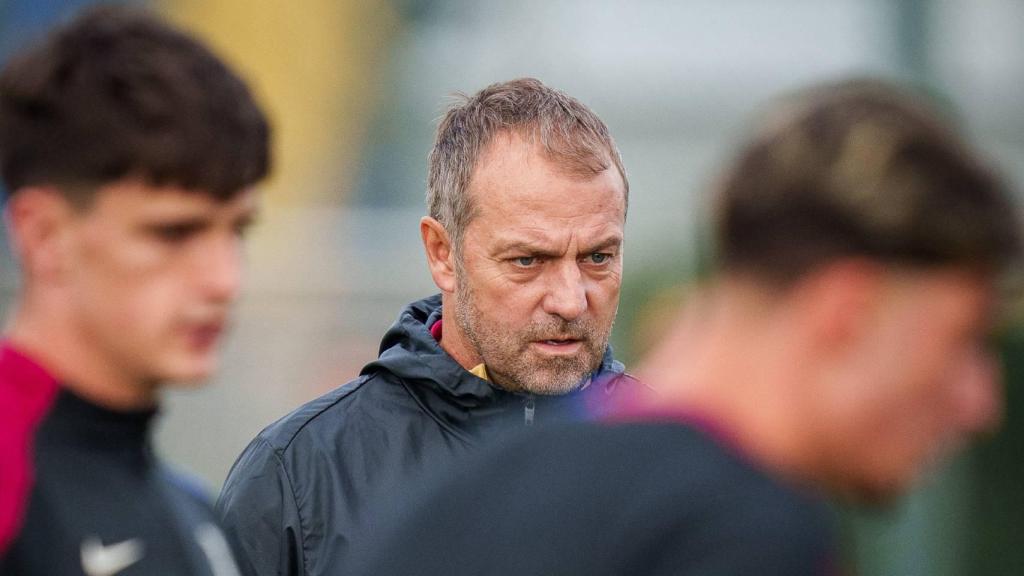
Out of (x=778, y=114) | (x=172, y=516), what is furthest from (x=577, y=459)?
(x=172, y=516)

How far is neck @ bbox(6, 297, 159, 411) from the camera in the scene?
2166 mm

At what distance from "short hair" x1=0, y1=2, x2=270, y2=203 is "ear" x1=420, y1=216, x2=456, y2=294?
1702mm

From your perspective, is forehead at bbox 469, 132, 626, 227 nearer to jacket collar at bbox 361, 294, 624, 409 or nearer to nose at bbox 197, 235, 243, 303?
jacket collar at bbox 361, 294, 624, 409

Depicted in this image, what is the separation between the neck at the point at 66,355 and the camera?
2166mm

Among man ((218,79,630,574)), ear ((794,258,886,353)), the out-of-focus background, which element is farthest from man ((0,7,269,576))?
the out-of-focus background

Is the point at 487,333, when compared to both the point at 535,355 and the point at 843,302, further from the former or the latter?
the point at 843,302

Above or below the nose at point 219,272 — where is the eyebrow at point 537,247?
below

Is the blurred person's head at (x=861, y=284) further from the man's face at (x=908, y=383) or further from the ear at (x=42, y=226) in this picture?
the ear at (x=42, y=226)

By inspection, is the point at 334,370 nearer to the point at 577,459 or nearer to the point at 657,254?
the point at 657,254

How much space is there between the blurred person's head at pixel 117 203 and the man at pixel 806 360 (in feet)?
1.70

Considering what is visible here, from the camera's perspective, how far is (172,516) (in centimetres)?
232

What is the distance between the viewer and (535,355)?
3680mm

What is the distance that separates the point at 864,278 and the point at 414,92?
12.5 metres

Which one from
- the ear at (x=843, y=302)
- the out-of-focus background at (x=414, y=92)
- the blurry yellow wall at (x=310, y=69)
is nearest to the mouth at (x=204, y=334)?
the ear at (x=843, y=302)
